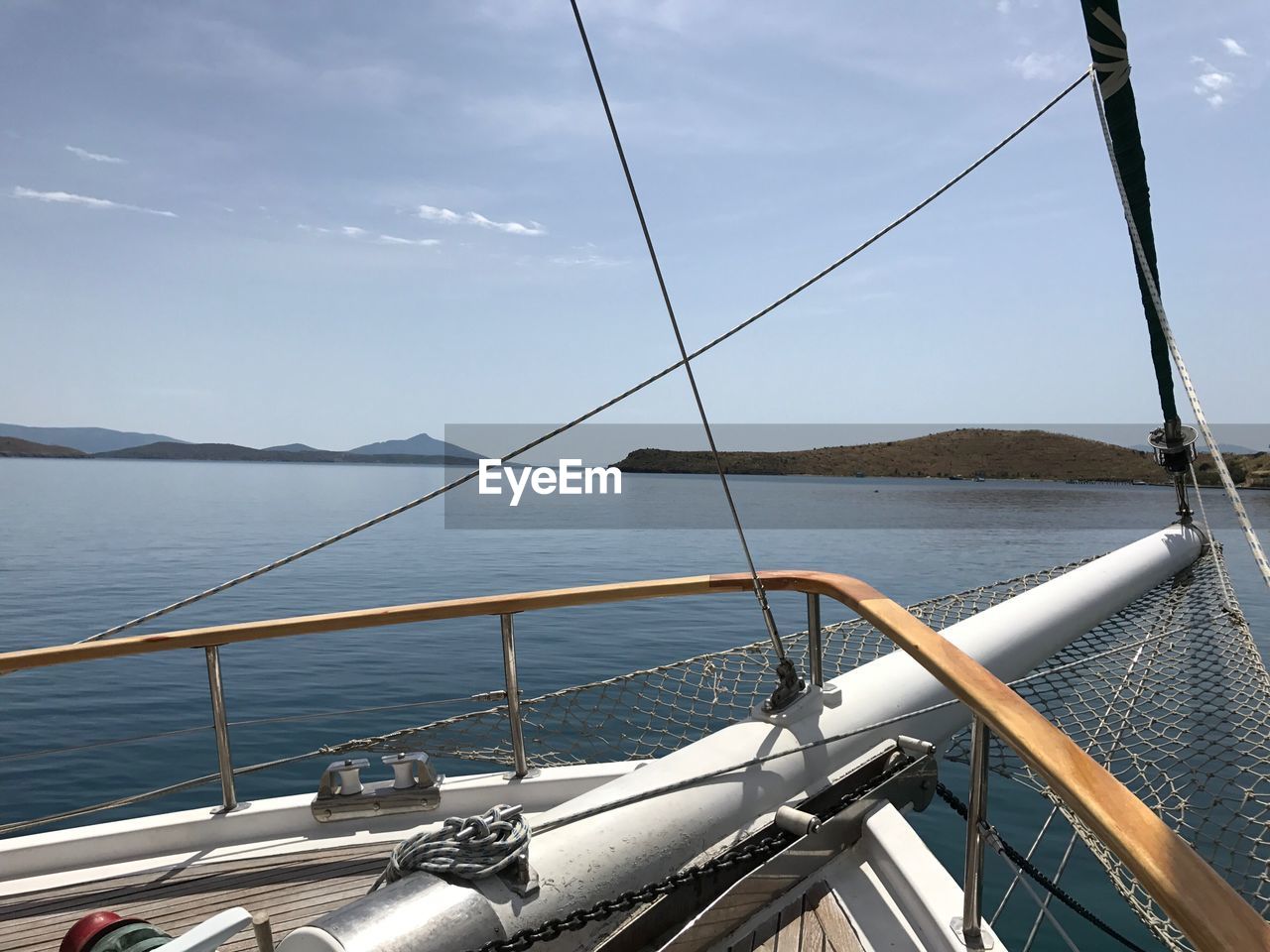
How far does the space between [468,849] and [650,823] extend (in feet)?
1.41

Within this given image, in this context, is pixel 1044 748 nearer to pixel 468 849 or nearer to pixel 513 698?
pixel 468 849

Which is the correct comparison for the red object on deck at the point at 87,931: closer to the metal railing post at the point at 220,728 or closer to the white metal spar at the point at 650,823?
the white metal spar at the point at 650,823

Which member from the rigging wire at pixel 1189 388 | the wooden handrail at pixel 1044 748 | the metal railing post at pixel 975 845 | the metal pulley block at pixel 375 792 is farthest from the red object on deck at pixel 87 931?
the rigging wire at pixel 1189 388

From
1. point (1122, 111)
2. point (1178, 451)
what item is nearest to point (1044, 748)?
point (1122, 111)

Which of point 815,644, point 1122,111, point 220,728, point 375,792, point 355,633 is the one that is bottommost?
point 355,633

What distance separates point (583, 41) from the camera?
2623mm

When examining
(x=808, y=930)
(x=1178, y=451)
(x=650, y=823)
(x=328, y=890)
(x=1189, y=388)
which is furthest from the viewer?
(x=1178, y=451)

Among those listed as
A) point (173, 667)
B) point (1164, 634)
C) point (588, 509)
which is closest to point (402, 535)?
point (588, 509)

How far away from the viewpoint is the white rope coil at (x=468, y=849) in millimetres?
1581

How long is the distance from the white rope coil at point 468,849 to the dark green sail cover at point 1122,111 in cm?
436

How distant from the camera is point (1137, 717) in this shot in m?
6.11

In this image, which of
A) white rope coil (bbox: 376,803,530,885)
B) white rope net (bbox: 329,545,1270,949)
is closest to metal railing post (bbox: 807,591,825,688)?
white rope net (bbox: 329,545,1270,949)

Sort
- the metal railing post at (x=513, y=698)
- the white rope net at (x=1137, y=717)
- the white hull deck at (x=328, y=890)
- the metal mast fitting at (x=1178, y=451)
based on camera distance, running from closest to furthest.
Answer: the white hull deck at (x=328, y=890)
the metal railing post at (x=513, y=698)
the white rope net at (x=1137, y=717)
the metal mast fitting at (x=1178, y=451)

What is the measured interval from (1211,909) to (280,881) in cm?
238
